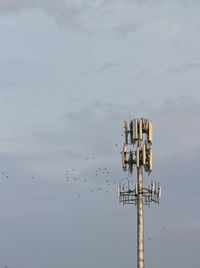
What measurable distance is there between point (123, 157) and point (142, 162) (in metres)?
2.12

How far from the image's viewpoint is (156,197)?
9550cm

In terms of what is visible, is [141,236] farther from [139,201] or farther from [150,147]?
[150,147]

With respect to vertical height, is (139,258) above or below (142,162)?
below

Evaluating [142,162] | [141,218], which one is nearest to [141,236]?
[141,218]

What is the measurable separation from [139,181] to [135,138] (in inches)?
181

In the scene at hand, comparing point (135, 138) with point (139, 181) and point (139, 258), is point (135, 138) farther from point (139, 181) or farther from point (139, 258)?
point (139, 258)

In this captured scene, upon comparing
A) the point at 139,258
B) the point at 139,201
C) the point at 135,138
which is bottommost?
the point at 139,258

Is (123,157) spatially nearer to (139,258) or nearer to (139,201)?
(139,201)

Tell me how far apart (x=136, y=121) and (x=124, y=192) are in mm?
7651

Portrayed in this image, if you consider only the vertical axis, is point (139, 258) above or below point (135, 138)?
below

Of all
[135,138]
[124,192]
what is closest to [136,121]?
[135,138]

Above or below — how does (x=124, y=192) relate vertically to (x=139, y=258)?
above

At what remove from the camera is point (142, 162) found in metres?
96.2

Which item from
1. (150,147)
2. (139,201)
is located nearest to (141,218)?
(139,201)
